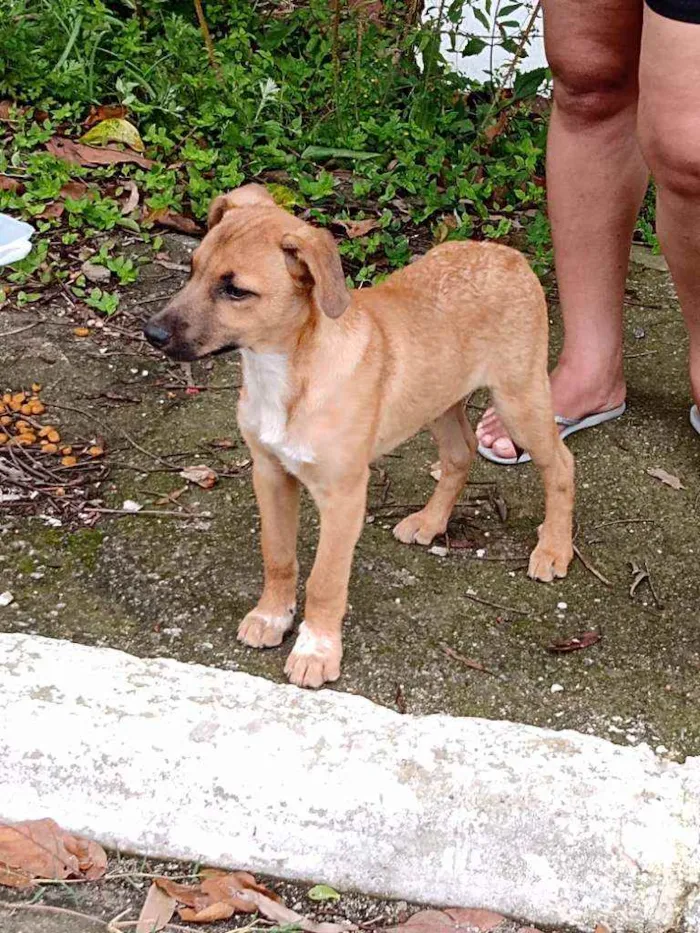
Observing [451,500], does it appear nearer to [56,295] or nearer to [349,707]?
[349,707]

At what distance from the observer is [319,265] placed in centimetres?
285

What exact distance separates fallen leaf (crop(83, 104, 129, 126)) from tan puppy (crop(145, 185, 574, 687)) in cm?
289

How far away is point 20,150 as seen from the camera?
565 centimetres

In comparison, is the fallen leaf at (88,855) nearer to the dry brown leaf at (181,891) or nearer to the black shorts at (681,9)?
the dry brown leaf at (181,891)

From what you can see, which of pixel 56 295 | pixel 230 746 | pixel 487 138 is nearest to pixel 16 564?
pixel 230 746

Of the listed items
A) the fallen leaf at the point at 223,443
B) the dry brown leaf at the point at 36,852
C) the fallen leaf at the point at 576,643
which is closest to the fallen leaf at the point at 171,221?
the fallen leaf at the point at 223,443

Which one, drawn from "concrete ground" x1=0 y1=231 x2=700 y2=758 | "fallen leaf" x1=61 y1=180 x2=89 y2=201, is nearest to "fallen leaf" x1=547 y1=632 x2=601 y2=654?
"concrete ground" x1=0 y1=231 x2=700 y2=758

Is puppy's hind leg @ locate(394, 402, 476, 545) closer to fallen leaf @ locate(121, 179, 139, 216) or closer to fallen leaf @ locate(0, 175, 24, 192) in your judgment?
fallen leaf @ locate(121, 179, 139, 216)

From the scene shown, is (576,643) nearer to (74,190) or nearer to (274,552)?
(274,552)

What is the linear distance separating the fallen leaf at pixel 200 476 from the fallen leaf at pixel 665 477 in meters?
1.49

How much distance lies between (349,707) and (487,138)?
380 cm

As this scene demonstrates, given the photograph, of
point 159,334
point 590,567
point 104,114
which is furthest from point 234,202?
point 104,114

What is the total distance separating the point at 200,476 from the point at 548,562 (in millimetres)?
1168

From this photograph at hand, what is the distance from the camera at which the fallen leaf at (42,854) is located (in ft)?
8.58
